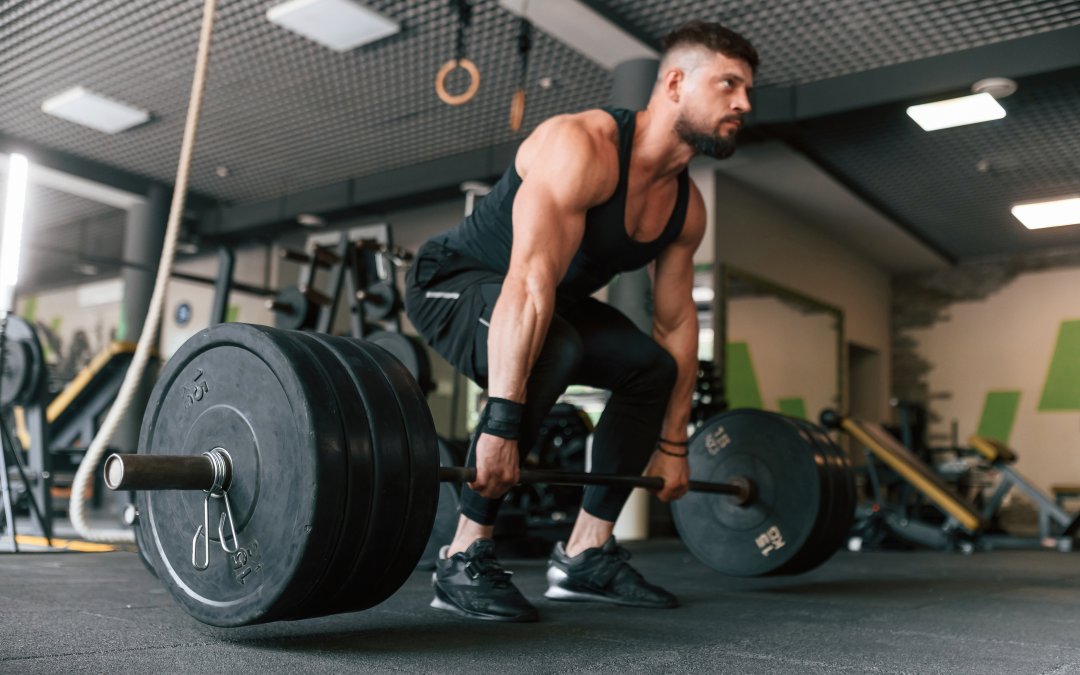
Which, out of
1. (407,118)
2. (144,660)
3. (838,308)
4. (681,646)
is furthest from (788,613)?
(838,308)

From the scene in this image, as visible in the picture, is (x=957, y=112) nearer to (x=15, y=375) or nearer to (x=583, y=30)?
(x=583, y=30)

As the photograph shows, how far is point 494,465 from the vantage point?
1391mm

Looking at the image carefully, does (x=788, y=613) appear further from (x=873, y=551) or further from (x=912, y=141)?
(x=912, y=141)

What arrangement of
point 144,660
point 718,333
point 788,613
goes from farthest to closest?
point 718,333
point 788,613
point 144,660

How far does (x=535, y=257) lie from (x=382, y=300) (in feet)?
7.21

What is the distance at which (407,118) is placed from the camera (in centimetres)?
523

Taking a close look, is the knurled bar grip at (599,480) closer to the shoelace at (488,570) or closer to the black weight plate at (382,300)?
the shoelace at (488,570)

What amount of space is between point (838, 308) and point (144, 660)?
22.3ft

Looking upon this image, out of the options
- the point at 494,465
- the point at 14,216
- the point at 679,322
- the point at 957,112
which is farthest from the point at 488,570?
the point at 957,112

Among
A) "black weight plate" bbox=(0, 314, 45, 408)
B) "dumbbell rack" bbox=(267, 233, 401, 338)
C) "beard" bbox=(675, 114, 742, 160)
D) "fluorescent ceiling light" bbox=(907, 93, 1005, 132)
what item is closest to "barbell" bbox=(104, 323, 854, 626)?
"beard" bbox=(675, 114, 742, 160)

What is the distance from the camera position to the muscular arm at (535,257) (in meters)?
1.41

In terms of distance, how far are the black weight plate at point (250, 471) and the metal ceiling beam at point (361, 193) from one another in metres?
4.35

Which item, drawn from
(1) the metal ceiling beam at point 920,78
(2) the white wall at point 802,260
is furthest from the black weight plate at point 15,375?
(2) the white wall at point 802,260

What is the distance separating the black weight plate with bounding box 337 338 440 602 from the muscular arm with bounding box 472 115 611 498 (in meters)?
0.22
